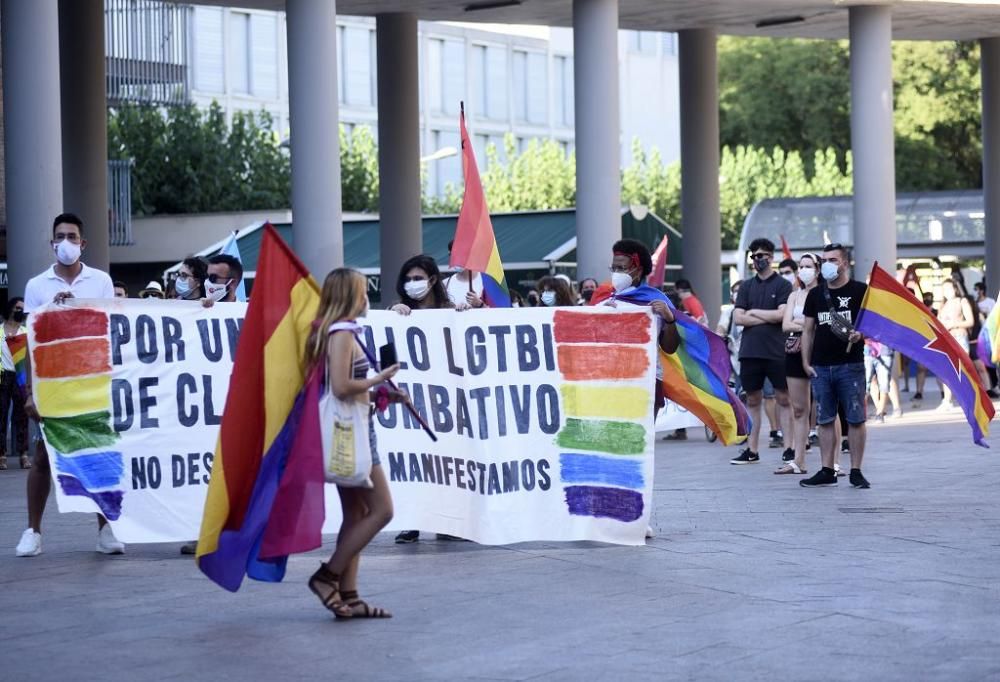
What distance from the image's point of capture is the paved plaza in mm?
7711

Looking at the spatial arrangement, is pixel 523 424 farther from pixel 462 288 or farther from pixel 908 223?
pixel 908 223

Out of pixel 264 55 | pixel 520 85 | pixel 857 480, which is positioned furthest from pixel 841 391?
pixel 520 85

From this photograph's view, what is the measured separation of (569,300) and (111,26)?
27766 mm

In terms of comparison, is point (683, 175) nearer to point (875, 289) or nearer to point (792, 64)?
point (875, 289)

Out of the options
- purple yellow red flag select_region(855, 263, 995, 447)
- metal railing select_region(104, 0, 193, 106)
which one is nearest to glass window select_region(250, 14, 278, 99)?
metal railing select_region(104, 0, 193, 106)

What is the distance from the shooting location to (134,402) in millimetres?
11508

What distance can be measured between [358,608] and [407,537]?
10.3 feet

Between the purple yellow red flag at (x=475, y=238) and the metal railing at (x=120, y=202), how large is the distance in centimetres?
2764

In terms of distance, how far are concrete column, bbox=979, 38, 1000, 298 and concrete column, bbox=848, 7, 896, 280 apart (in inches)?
234

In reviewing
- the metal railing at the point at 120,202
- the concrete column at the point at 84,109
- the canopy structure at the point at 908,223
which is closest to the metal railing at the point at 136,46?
the metal railing at the point at 120,202

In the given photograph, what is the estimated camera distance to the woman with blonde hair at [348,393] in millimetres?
8750

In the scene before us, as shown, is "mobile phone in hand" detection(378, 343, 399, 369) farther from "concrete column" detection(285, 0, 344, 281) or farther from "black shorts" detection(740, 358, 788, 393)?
"concrete column" detection(285, 0, 344, 281)

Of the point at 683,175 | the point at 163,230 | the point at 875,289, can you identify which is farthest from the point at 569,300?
the point at 163,230

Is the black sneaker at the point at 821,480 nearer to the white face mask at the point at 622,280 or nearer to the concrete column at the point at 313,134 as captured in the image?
the white face mask at the point at 622,280
